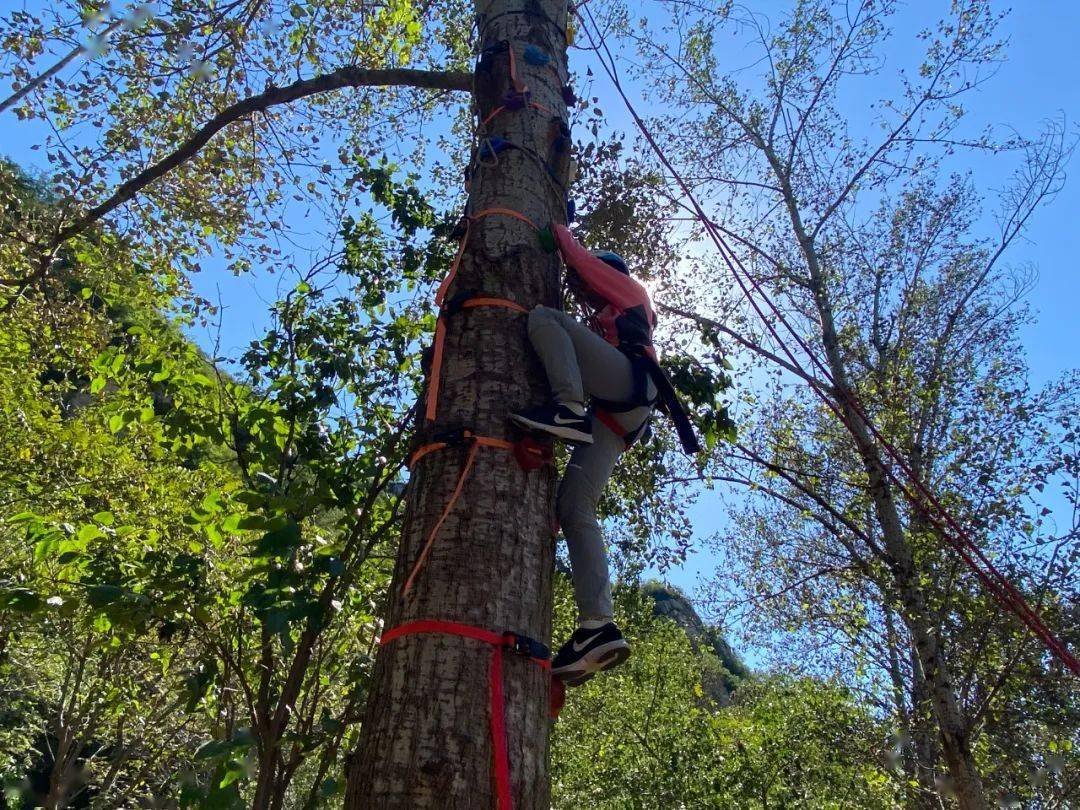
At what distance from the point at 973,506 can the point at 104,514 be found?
8612 mm

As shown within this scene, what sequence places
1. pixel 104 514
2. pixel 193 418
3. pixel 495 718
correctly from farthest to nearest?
pixel 193 418, pixel 104 514, pixel 495 718

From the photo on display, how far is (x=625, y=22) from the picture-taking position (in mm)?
10922

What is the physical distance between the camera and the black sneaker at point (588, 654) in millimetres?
2471

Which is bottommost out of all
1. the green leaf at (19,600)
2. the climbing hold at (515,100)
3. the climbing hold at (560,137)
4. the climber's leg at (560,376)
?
the green leaf at (19,600)

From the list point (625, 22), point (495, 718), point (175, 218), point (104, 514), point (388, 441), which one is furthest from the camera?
point (625, 22)

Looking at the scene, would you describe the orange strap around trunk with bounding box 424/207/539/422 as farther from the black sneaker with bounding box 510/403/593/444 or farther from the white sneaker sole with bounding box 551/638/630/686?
the white sneaker sole with bounding box 551/638/630/686

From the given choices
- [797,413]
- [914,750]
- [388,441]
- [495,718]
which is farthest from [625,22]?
[495,718]

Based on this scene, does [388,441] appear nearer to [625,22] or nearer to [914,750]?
[914,750]

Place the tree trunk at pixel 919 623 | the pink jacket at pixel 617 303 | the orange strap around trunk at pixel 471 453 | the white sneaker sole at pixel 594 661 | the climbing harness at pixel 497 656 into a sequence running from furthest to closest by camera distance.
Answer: the tree trunk at pixel 919 623, the pink jacket at pixel 617 303, the white sneaker sole at pixel 594 661, the orange strap around trunk at pixel 471 453, the climbing harness at pixel 497 656

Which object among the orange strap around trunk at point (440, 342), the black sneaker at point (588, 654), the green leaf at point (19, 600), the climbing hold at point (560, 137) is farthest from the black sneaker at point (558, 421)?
the green leaf at point (19, 600)

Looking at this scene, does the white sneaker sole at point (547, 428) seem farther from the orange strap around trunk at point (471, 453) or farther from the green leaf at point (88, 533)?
the green leaf at point (88, 533)

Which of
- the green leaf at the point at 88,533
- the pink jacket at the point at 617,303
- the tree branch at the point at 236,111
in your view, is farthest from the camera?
the tree branch at the point at 236,111

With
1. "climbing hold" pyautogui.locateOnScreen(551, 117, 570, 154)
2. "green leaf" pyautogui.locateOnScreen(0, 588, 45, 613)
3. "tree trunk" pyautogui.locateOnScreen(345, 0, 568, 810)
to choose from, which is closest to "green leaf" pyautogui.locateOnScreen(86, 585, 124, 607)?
"green leaf" pyautogui.locateOnScreen(0, 588, 45, 613)

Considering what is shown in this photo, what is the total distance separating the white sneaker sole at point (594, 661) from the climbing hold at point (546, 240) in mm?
1495
